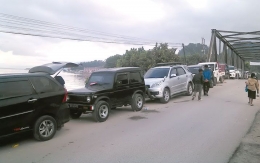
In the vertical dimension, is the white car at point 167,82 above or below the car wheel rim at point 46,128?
above

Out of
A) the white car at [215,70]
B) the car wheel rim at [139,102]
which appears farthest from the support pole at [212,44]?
the car wheel rim at [139,102]

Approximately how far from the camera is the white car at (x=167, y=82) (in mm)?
11000

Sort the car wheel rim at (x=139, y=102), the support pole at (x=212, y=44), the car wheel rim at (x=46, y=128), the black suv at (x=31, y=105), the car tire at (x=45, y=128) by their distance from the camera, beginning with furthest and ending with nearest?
the support pole at (x=212, y=44) → the car wheel rim at (x=139, y=102) → the car wheel rim at (x=46, y=128) → the car tire at (x=45, y=128) → the black suv at (x=31, y=105)

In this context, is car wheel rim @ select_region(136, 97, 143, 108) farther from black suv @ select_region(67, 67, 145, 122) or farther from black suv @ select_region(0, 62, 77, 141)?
black suv @ select_region(0, 62, 77, 141)

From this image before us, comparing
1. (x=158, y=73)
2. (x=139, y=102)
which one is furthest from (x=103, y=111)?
(x=158, y=73)

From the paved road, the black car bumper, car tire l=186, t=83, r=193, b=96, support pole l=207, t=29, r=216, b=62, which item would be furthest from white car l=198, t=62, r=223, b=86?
support pole l=207, t=29, r=216, b=62

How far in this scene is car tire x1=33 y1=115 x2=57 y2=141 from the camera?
18.3ft

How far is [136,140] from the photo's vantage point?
5.57m

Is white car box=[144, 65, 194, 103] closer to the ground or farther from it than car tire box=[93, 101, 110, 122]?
farther from it

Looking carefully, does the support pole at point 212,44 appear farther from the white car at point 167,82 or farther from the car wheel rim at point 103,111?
the car wheel rim at point 103,111

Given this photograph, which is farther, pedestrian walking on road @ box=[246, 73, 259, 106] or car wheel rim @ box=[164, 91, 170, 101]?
car wheel rim @ box=[164, 91, 170, 101]

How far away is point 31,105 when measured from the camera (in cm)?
553

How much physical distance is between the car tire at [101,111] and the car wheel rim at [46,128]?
179 cm

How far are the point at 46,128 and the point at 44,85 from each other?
1.16 metres
